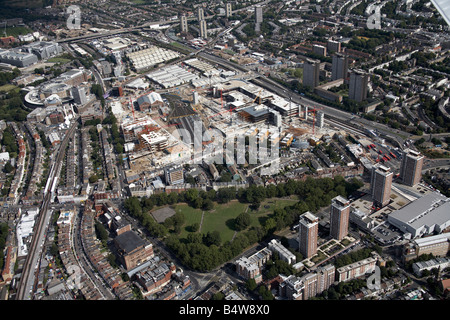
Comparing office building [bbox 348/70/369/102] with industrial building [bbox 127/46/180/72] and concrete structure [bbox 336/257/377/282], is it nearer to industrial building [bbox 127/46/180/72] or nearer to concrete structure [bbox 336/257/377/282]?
concrete structure [bbox 336/257/377/282]

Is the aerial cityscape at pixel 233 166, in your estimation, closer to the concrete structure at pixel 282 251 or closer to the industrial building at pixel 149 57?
the concrete structure at pixel 282 251

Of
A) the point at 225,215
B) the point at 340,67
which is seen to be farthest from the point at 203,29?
the point at 225,215

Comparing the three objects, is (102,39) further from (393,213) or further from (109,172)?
(393,213)

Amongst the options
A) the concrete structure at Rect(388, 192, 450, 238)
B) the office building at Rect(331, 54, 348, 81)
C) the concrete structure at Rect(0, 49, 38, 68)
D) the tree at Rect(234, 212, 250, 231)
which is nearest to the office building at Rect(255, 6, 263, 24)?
the office building at Rect(331, 54, 348, 81)

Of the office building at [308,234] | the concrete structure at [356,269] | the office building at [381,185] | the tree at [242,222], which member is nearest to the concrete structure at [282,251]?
the office building at [308,234]

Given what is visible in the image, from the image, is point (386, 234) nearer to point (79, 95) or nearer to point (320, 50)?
point (79, 95)

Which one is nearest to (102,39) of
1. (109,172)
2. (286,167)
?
(109,172)
